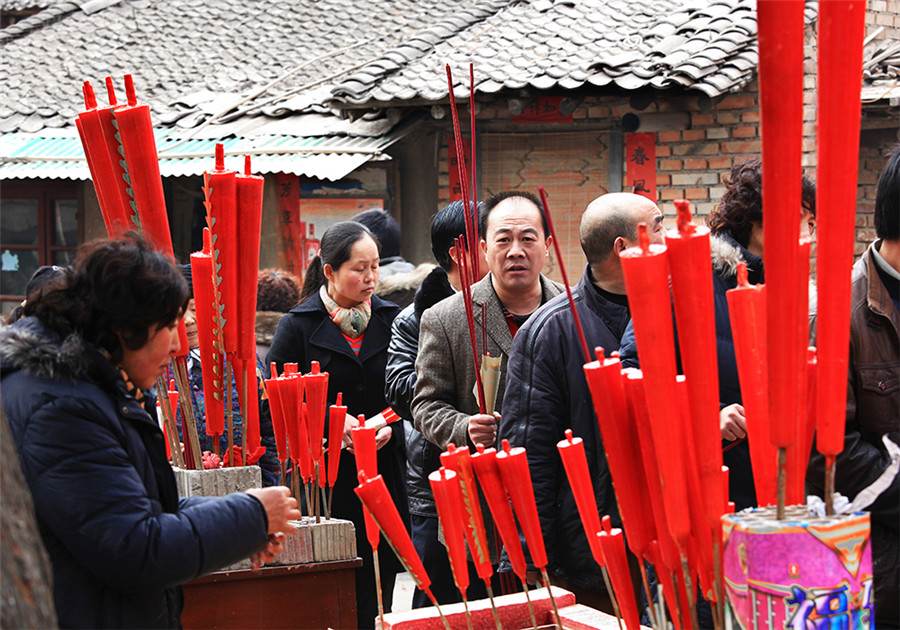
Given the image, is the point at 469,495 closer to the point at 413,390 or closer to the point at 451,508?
the point at 451,508

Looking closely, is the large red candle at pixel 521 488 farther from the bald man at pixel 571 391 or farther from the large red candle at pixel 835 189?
the bald man at pixel 571 391

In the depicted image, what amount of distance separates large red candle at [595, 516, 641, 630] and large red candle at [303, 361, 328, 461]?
3.40ft

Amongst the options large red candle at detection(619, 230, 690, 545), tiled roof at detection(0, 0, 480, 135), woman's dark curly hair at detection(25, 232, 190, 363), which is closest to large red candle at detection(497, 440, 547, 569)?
large red candle at detection(619, 230, 690, 545)

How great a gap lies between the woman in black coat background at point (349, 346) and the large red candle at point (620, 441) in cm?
228

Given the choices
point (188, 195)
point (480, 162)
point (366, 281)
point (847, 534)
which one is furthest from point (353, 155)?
point (847, 534)

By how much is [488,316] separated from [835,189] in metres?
1.96

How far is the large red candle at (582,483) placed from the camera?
149 centimetres

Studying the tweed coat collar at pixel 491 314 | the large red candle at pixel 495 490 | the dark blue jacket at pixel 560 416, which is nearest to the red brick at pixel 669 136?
the tweed coat collar at pixel 491 314

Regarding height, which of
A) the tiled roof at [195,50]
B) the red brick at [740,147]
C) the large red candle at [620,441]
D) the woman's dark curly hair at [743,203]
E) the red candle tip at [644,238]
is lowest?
the large red candle at [620,441]

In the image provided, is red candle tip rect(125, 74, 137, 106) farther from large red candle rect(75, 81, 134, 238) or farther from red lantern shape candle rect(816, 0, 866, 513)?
red lantern shape candle rect(816, 0, 866, 513)

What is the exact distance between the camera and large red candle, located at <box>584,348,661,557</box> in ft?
4.37

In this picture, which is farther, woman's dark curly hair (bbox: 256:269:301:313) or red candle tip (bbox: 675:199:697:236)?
woman's dark curly hair (bbox: 256:269:301:313)

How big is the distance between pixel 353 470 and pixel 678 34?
5.37 meters

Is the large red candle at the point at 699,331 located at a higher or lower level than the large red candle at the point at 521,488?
higher
